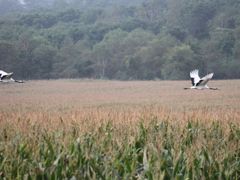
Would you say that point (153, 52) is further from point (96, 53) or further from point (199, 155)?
point (199, 155)

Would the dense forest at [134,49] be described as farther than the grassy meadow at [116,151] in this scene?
Yes

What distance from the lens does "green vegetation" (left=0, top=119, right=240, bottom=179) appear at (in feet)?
19.8

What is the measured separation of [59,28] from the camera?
2913 inches

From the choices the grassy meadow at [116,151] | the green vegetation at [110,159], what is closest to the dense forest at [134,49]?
the grassy meadow at [116,151]

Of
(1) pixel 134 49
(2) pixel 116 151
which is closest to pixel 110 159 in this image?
(2) pixel 116 151

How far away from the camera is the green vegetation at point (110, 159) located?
6039 mm

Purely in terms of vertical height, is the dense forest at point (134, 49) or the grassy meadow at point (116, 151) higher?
the dense forest at point (134, 49)

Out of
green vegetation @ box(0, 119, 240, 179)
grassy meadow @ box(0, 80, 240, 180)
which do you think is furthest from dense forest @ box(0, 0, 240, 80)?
green vegetation @ box(0, 119, 240, 179)

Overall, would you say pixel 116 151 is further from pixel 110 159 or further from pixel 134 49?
pixel 134 49

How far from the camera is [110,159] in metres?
6.56

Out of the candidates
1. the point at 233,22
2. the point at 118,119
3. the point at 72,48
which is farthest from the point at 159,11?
the point at 118,119

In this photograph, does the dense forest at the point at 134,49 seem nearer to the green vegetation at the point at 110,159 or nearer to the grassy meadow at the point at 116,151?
the grassy meadow at the point at 116,151

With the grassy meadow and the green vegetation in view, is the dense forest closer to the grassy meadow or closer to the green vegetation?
the grassy meadow

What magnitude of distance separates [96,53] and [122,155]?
175 ft
